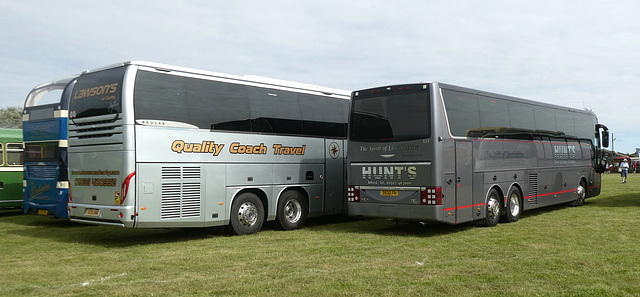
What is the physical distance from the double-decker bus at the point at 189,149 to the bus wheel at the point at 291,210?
0.02 meters

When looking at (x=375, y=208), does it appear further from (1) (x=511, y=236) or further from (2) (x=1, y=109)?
(2) (x=1, y=109)

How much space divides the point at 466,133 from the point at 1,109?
57008mm

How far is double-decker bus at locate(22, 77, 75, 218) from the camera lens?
14.2 metres

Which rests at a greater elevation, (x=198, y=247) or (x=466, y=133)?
(x=466, y=133)

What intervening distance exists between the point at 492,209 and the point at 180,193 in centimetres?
726

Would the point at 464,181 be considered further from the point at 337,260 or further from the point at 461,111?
the point at 337,260

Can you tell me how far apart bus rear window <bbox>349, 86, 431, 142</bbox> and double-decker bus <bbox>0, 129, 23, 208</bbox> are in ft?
36.6

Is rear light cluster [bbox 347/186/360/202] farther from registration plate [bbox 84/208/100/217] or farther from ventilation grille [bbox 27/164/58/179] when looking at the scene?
ventilation grille [bbox 27/164/58/179]

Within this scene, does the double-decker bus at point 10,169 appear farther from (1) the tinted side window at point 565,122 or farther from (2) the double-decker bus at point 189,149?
(1) the tinted side window at point 565,122

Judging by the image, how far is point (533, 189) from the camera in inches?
605

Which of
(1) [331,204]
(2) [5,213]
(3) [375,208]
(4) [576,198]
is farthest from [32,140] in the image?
(4) [576,198]

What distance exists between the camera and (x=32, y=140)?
1493 centimetres

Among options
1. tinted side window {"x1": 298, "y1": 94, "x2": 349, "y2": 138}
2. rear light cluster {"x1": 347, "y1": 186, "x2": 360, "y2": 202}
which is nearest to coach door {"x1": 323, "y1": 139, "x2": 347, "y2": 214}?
tinted side window {"x1": 298, "y1": 94, "x2": 349, "y2": 138}

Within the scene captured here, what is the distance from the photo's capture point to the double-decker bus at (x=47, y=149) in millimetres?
14227
